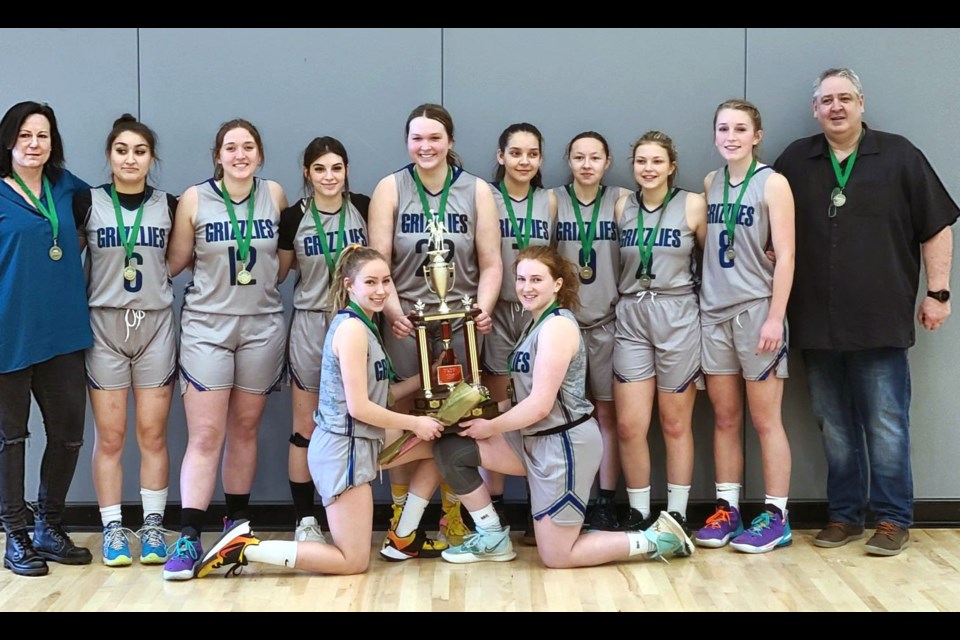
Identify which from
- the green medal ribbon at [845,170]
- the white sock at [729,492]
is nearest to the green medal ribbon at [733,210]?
the green medal ribbon at [845,170]

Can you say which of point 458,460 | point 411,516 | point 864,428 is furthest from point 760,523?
point 411,516

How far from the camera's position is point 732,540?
167 inches

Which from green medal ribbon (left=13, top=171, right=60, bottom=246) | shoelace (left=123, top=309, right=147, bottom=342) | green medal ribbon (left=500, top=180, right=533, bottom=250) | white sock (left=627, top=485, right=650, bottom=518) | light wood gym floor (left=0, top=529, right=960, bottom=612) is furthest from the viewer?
white sock (left=627, top=485, right=650, bottom=518)

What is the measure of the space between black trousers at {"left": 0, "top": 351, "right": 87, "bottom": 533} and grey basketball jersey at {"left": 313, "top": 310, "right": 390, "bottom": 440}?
907 millimetres

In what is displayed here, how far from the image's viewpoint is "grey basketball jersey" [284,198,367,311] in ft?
13.4

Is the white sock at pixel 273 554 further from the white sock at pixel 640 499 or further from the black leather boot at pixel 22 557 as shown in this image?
the white sock at pixel 640 499

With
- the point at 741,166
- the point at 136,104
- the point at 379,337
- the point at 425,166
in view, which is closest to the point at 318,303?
the point at 379,337

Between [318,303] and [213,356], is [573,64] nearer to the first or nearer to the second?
[318,303]

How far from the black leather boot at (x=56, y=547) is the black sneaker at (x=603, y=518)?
1.92 metres

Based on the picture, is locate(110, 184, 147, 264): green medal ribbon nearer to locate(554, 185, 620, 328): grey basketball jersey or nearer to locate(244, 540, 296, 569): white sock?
locate(244, 540, 296, 569): white sock

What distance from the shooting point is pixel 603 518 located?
4391 mm

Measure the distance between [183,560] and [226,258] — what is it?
1.09 metres

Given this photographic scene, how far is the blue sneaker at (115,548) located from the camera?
402cm

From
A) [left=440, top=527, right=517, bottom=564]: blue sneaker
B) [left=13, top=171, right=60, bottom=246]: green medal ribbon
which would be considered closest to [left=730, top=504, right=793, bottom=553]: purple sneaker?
[left=440, top=527, right=517, bottom=564]: blue sneaker
